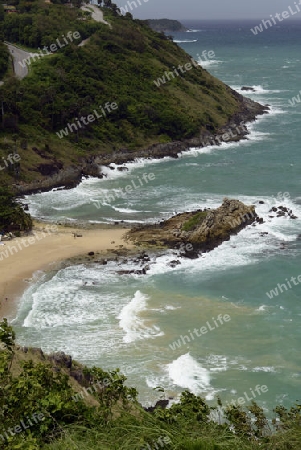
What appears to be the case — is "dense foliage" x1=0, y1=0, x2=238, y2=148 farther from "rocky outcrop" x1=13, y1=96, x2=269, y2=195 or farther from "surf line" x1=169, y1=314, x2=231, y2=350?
"surf line" x1=169, y1=314, x2=231, y2=350

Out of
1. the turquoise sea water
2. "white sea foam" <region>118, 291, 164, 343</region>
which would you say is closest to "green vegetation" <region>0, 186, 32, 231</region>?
the turquoise sea water

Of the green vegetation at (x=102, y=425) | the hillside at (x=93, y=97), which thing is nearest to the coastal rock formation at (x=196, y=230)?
the hillside at (x=93, y=97)

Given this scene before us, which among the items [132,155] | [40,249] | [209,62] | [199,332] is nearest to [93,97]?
[132,155]

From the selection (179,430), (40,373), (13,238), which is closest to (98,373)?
(40,373)

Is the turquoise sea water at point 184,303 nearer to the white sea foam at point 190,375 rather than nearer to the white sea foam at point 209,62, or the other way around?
the white sea foam at point 190,375

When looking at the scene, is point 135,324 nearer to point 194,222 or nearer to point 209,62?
point 194,222

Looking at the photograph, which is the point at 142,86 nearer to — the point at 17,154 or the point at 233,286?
the point at 17,154
